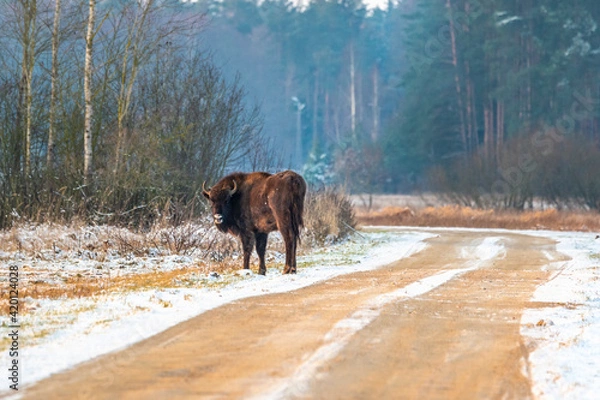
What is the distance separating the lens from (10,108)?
2567 centimetres

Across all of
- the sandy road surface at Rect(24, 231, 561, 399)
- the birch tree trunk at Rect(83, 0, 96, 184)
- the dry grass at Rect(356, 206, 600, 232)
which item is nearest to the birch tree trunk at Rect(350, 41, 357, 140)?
the dry grass at Rect(356, 206, 600, 232)

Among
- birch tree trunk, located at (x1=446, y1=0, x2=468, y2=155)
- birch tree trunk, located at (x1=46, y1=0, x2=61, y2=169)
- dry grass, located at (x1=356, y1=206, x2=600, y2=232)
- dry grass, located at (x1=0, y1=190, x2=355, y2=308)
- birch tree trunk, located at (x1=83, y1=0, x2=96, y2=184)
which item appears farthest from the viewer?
birch tree trunk, located at (x1=446, y1=0, x2=468, y2=155)

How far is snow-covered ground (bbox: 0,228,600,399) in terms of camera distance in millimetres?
8492

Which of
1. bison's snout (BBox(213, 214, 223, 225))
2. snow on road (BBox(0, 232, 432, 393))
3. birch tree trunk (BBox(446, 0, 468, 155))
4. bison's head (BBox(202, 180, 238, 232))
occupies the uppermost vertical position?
birch tree trunk (BBox(446, 0, 468, 155))

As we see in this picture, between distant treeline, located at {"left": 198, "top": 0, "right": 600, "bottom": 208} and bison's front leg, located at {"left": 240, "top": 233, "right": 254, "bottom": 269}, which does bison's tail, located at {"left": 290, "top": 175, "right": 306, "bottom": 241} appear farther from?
distant treeline, located at {"left": 198, "top": 0, "right": 600, "bottom": 208}

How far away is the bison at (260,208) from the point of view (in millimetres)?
17656

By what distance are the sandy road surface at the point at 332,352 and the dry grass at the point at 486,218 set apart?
28.3m

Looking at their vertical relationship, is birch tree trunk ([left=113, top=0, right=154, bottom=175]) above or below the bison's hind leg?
above

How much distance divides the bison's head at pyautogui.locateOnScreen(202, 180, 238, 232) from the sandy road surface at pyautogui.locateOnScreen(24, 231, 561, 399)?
3650mm

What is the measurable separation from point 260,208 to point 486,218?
2953cm

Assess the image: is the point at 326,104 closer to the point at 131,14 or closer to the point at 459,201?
the point at 459,201

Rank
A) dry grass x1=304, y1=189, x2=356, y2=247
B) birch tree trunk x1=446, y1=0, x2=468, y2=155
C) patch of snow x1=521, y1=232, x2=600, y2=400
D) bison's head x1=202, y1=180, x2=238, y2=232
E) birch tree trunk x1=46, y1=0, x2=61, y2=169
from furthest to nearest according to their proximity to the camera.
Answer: birch tree trunk x1=446, y1=0, x2=468, y2=155, dry grass x1=304, y1=189, x2=356, y2=247, birch tree trunk x1=46, y1=0, x2=61, y2=169, bison's head x1=202, y1=180, x2=238, y2=232, patch of snow x1=521, y1=232, x2=600, y2=400

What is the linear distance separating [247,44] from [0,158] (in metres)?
83.2

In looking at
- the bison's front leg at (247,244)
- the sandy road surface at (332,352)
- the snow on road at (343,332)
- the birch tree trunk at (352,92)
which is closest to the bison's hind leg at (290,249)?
the bison's front leg at (247,244)
